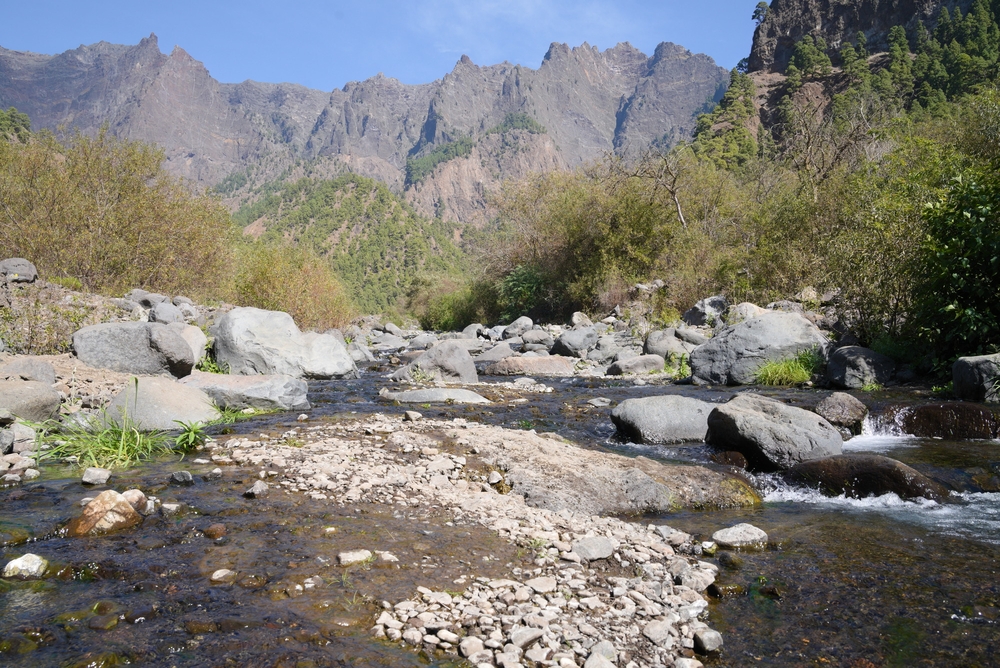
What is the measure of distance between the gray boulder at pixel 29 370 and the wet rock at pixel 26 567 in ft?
17.2

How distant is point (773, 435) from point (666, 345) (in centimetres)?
1049

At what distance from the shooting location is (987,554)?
5.00m

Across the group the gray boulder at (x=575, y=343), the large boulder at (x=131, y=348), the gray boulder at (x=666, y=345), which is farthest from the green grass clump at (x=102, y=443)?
the gray boulder at (x=575, y=343)

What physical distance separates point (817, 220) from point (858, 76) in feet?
215

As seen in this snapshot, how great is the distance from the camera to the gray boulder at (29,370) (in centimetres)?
844

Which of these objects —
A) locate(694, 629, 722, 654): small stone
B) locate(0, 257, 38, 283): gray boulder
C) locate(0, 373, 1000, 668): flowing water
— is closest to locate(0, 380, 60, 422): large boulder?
locate(0, 373, 1000, 668): flowing water

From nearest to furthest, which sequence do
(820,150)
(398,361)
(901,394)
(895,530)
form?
1. (895,530)
2. (901,394)
3. (398,361)
4. (820,150)

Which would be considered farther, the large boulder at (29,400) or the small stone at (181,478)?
the large boulder at (29,400)

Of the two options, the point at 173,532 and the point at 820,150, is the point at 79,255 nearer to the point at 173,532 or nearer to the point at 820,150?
the point at 173,532

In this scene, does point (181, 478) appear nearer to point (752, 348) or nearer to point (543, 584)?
point (543, 584)

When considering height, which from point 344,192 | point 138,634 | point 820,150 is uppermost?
point 344,192

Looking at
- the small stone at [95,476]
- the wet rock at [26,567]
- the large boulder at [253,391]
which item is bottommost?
the wet rock at [26,567]

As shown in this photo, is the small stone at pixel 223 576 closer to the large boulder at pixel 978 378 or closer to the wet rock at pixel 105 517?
the wet rock at pixel 105 517

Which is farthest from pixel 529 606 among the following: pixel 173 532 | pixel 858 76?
pixel 858 76
